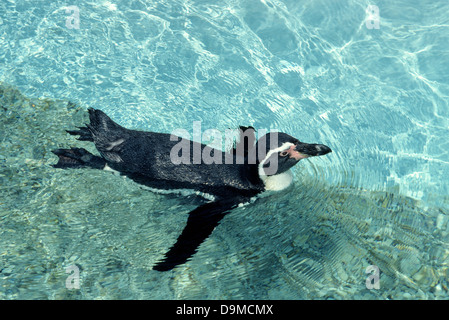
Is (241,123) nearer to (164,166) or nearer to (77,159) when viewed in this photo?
(164,166)

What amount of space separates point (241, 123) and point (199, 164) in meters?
1.51

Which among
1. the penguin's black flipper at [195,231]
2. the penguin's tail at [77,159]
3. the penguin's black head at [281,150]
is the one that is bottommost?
the penguin's black flipper at [195,231]

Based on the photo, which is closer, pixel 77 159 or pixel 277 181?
pixel 277 181

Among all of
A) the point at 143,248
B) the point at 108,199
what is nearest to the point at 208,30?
the point at 108,199

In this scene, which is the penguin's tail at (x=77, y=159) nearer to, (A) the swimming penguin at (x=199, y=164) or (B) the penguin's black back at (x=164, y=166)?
(A) the swimming penguin at (x=199, y=164)

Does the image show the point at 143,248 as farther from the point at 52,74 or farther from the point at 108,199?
the point at 52,74

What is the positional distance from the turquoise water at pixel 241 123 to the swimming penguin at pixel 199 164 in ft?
0.44

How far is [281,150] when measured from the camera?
3666 mm

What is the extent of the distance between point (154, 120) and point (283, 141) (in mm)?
1853

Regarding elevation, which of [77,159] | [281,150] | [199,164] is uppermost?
[281,150]

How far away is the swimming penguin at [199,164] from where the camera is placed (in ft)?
12.1

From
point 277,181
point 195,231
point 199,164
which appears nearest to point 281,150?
point 277,181

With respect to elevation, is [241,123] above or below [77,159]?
above

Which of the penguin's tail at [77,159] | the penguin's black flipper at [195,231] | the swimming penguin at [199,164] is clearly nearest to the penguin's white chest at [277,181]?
the swimming penguin at [199,164]
